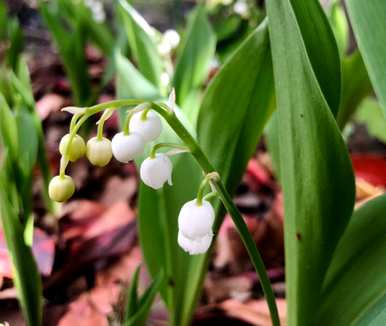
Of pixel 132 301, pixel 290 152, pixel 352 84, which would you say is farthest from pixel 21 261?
pixel 352 84

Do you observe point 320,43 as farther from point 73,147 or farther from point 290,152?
point 73,147

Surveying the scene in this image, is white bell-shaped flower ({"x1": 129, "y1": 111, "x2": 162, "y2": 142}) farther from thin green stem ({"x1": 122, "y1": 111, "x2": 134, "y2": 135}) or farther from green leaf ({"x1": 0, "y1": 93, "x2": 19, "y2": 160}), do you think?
green leaf ({"x1": 0, "y1": 93, "x2": 19, "y2": 160})

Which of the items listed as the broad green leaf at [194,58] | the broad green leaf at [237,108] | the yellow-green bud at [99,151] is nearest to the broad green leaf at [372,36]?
the broad green leaf at [237,108]

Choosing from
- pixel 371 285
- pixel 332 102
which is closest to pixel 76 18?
pixel 332 102

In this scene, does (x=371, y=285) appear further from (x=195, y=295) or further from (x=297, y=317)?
(x=195, y=295)

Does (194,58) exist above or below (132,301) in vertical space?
above
